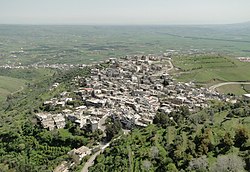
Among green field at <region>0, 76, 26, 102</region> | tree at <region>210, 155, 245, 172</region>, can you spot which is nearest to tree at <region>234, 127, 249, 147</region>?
tree at <region>210, 155, 245, 172</region>

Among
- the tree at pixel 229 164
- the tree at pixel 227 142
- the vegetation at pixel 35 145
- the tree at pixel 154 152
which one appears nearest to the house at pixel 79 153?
the vegetation at pixel 35 145

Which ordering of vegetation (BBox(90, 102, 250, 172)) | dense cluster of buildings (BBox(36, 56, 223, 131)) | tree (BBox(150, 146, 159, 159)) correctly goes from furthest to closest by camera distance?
dense cluster of buildings (BBox(36, 56, 223, 131)) → tree (BBox(150, 146, 159, 159)) → vegetation (BBox(90, 102, 250, 172))

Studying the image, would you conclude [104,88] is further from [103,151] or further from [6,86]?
[6,86]

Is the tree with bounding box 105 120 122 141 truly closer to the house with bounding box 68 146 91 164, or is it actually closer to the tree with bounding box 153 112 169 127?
the house with bounding box 68 146 91 164

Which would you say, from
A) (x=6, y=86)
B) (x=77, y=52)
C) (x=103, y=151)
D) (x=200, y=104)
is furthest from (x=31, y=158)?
(x=77, y=52)

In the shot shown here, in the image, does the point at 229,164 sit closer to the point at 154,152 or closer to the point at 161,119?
the point at 154,152

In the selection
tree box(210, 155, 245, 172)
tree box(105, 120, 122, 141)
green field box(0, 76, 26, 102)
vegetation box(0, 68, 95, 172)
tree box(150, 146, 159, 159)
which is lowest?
green field box(0, 76, 26, 102)
